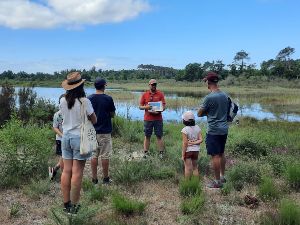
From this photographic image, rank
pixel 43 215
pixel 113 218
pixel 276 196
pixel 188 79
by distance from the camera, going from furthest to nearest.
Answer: pixel 188 79, pixel 276 196, pixel 43 215, pixel 113 218

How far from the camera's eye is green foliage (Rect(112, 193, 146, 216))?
5594mm

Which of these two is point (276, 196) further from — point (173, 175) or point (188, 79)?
point (188, 79)

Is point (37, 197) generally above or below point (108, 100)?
below

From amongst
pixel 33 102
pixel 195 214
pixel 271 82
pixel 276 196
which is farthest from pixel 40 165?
pixel 271 82

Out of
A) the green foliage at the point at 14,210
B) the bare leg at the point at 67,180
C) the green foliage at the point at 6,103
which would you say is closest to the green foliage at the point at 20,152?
the green foliage at the point at 14,210

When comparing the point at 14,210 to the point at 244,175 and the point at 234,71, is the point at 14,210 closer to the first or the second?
the point at 244,175

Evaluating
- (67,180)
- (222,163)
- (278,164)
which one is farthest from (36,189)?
(278,164)

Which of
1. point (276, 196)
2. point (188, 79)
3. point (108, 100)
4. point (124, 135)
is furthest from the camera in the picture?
point (188, 79)

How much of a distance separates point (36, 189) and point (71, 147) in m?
1.45

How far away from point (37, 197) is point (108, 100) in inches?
76.5

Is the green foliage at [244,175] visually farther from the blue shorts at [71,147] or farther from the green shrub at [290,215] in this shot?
the blue shorts at [71,147]

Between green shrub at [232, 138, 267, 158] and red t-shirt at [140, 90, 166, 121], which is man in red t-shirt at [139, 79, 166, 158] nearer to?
red t-shirt at [140, 90, 166, 121]

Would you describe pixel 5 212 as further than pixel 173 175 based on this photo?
No

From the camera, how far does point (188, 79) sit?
101375 mm
